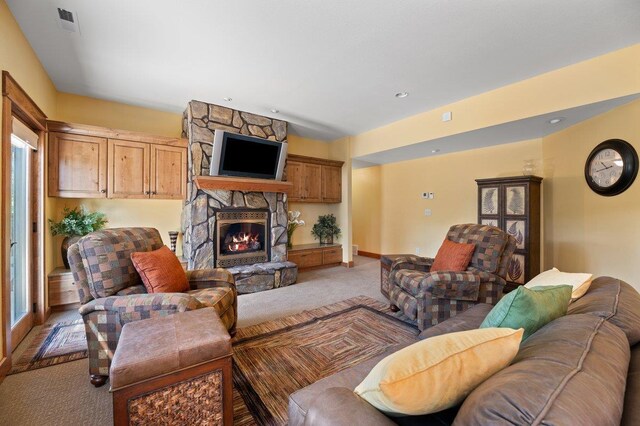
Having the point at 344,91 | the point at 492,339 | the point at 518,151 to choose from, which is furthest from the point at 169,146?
the point at 518,151

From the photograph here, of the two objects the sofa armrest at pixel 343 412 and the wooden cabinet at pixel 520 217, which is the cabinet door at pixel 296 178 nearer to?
the wooden cabinet at pixel 520 217

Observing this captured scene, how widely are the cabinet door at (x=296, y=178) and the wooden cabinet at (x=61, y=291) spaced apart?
130 inches

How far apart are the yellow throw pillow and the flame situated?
379 cm

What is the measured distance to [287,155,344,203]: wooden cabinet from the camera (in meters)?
5.18

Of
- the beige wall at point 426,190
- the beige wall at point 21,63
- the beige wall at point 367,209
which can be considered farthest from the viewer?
the beige wall at point 367,209

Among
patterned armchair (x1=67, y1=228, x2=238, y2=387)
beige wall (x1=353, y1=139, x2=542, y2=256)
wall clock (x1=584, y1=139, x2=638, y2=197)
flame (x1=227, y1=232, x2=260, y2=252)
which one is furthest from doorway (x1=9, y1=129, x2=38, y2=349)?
wall clock (x1=584, y1=139, x2=638, y2=197)

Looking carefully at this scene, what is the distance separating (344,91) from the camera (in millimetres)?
3494

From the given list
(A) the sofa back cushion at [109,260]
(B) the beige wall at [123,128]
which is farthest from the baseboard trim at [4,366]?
(B) the beige wall at [123,128]

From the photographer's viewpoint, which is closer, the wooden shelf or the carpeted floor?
the carpeted floor

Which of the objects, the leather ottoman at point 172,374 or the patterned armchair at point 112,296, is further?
the patterned armchair at point 112,296

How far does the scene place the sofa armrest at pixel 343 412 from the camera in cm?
72

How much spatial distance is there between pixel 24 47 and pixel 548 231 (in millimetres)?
6571

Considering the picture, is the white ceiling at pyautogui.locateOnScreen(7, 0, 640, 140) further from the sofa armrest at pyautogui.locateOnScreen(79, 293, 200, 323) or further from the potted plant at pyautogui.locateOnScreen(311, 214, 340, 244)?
the potted plant at pyautogui.locateOnScreen(311, 214, 340, 244)

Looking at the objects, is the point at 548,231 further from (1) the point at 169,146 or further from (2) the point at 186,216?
(1) the point at 169,146
